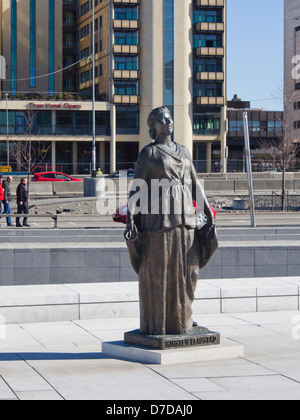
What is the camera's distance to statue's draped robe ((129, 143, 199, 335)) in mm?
8367

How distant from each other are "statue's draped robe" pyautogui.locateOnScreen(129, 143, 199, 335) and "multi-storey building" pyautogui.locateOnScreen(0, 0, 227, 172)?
6319cm

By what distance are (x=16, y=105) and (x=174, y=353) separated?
220 ft

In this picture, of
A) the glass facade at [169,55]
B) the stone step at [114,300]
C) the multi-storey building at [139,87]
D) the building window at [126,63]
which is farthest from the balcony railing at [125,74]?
the stone step at [114,300]

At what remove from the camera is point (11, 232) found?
2297 centimetres

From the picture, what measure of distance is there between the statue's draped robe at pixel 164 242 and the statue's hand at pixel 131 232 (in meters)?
0.15

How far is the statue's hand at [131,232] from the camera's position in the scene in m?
8.30

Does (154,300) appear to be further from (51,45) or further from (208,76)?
(51,45)

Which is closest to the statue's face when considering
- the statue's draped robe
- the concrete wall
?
the statue's draped robe

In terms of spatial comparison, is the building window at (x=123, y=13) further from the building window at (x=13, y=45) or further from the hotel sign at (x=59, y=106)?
the building window at (x=13, y=45)

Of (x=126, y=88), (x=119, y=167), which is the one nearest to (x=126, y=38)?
(x=126, y=88)

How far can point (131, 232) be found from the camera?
830 cm

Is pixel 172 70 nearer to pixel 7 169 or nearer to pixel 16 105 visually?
pixel 16 105
